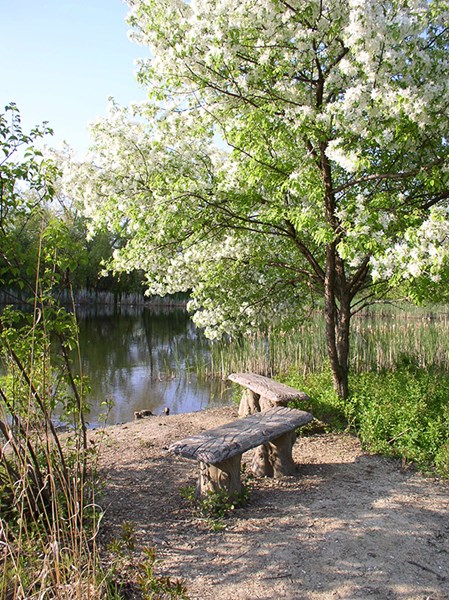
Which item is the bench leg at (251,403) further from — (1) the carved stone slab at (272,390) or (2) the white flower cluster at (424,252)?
(2) the white flower cluster at (424,252)

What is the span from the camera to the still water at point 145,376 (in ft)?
34.9

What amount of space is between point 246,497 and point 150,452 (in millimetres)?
1849

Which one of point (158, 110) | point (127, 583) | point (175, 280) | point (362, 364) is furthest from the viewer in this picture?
point (362, 364)

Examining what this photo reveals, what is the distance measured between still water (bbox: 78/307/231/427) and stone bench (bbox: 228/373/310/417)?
1915 millimetres

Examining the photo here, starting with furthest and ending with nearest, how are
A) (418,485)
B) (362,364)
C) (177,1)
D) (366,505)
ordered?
(362,364), (177,1), (418,485), (366,505)

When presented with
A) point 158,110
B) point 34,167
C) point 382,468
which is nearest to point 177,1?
point 158,110

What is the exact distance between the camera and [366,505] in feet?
14.2

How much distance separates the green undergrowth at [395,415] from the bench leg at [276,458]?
3.76 ft

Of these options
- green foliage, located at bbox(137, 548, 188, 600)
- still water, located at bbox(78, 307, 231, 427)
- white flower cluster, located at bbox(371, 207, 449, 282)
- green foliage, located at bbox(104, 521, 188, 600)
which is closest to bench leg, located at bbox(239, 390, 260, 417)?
still water, located at bbox(78, 307, 231, 427)

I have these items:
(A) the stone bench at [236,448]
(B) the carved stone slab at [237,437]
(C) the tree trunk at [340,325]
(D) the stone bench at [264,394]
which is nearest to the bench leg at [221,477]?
(A) the stone bench at [236,448]

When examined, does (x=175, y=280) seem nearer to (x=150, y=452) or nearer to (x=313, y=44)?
(x=150, y=452)

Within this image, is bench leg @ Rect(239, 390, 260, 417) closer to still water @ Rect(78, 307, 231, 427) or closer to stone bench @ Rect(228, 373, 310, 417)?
stone bench @ Rect(228, 373, 310, 417)

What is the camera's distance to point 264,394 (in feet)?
20.7

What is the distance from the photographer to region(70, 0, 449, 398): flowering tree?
15.4 feet
